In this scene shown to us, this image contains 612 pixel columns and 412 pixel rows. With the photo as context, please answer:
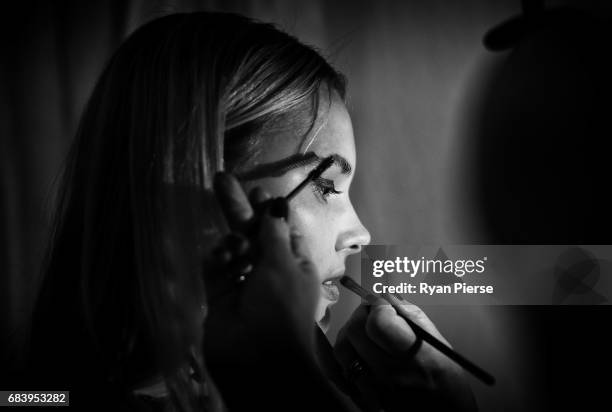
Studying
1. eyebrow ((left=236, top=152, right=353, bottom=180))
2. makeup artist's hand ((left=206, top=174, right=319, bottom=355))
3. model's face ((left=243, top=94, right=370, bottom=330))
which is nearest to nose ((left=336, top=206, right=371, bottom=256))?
model's face ((left=243, top=94, right=370, bottom=330))

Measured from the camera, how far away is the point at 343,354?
730mm

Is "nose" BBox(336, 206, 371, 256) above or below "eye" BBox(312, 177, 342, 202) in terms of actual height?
below

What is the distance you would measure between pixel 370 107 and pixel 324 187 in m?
0.37

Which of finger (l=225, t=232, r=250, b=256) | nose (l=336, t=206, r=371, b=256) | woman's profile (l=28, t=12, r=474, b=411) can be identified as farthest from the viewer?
nose (l=336, t=206, r=371, b=256)

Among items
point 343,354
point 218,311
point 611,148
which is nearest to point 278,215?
point 218,311

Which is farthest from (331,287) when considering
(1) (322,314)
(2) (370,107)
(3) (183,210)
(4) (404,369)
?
(2) (370,107)

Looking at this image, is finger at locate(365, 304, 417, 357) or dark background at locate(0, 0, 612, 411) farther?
dark background at locate(0, 0, 612, 411)

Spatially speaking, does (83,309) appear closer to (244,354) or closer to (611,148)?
(244,354)

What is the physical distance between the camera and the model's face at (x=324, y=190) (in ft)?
1.91

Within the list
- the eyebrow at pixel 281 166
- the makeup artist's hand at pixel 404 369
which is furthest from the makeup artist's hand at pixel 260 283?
the makeup artist's hand at pixel 404 369

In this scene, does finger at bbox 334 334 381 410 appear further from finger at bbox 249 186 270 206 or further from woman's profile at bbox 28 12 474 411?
finger at bbox 249 186 270 206

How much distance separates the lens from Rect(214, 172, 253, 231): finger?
0.42 metres

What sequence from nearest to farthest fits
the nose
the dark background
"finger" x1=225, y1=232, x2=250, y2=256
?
"finger" x1=225, y1=232, x2=250, y2=256 < the nose < the dark background

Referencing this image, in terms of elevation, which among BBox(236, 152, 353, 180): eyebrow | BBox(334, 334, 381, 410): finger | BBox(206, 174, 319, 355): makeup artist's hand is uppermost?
BBox(236, 152, 353, 180): eyebrow
